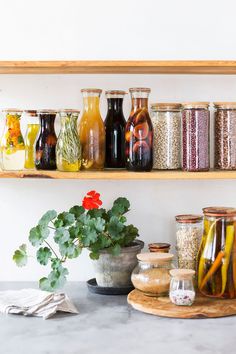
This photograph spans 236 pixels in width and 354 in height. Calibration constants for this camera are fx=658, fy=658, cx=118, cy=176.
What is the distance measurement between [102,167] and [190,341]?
2.12 ft

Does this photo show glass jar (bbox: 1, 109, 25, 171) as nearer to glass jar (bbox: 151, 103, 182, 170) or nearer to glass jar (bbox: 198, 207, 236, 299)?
glass jar (bbox: 151, 103, 182, 170)

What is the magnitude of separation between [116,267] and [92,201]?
214 mm

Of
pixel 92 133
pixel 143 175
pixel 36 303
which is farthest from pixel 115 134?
pixel 36 303

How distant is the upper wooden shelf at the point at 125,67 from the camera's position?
193 cm

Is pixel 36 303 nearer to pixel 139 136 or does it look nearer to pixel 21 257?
pixel 21 257

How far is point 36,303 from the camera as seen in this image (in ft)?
5.99

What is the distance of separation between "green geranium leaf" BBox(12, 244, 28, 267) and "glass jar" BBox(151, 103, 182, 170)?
484mm

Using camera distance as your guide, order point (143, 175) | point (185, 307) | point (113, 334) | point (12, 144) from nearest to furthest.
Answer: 1. point (113, 334)
2. point (185, 307)
3. point (143, 175)
4. point (12, 144)

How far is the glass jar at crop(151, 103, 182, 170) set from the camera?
2.01 metres

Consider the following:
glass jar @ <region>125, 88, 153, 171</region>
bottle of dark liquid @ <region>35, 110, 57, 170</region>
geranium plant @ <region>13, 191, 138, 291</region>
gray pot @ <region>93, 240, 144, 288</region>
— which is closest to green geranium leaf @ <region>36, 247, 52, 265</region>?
geranium plant @ <region>13, 191, 138, 291</region>

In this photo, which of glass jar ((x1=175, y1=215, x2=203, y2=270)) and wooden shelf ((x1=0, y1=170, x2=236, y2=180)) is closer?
wooden shelf ((x1=0, y1=170, x2=236, y2=180))
